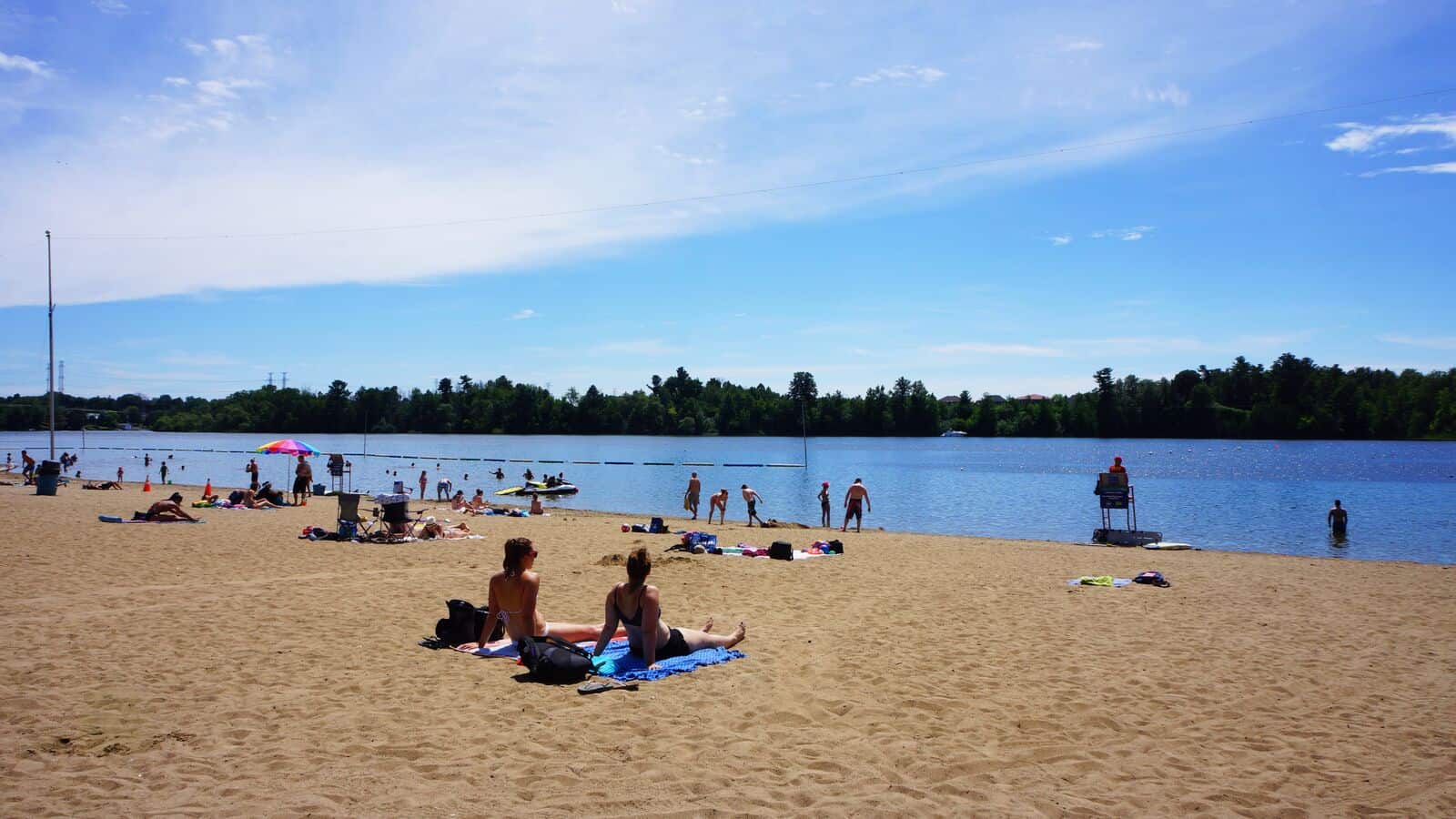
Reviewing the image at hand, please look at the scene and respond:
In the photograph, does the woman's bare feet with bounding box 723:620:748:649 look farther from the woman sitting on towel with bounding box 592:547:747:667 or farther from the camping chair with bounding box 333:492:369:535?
the camping chair with bounding box 333:492:369:535

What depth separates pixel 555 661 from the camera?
20.7 feet

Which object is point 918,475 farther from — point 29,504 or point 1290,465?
point 29,504

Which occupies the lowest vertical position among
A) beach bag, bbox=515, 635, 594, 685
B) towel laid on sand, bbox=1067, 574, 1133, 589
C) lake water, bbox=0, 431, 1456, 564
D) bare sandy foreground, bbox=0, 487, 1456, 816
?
lake water, bbox=0, 431, 1456, 564

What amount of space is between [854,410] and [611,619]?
455 ft

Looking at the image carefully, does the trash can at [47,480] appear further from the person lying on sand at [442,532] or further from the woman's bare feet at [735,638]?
the woman's bare feet at [735,638]

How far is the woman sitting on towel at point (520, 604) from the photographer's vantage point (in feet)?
23.1

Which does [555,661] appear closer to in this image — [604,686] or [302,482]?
[604,686]

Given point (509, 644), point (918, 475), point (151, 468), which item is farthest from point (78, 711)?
point (151, 468)

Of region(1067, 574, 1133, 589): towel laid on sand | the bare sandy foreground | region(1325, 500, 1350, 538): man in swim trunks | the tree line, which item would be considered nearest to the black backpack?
the bare sandy foreground

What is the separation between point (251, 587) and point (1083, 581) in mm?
10573

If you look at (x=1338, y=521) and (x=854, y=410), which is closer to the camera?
(x=1338, y=521)

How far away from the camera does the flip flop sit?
19.8 ft

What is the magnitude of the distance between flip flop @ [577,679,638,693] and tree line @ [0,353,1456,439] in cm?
10707

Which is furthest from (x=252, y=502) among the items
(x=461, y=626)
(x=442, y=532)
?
(x=461, y=626)
